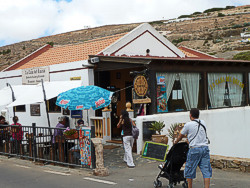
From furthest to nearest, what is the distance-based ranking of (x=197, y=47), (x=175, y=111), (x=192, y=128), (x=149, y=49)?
1. (x=197, y=47)
2. (x=149, y=49)
3. (x=175, y=111)
4. (x=192, y=128)

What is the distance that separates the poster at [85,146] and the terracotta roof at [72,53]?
5631 mm

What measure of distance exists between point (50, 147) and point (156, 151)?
11.4 feet

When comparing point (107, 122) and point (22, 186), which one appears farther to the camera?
point (107, 122)

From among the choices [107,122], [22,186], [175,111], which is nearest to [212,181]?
Result: [22,186]

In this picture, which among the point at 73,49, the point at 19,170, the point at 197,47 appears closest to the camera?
the point at 19,170

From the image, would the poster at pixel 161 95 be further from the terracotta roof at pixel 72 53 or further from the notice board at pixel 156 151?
the terracotta roof at pixel 72 53

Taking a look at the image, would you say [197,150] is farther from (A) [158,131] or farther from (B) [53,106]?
(B) [53,106]

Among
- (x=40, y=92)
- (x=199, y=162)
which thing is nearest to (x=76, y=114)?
(x=40, y=92)

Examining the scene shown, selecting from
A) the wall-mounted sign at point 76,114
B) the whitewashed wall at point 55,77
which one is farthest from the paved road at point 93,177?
the whitewashed wall at point 55,77

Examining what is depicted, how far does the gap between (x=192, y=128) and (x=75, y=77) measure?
8864 mm

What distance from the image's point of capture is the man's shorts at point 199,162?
6586 mm

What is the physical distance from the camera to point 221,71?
15195 millimetres

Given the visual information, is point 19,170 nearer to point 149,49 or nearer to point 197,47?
point 149,49

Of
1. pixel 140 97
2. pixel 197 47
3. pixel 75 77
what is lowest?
pixel 140 97
